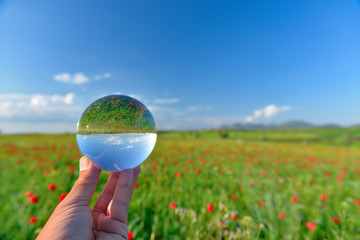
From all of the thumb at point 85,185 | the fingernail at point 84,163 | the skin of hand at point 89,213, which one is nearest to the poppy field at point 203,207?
the skin of hand at point 89,213

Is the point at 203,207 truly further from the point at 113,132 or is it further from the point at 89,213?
the point at 113,132

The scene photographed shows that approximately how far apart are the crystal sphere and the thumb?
10 cm

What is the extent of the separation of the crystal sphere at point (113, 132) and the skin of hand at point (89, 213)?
0.17 m

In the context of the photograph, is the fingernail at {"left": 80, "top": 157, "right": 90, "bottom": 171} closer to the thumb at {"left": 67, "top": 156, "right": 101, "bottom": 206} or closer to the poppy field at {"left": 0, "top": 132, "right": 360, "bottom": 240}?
the thumb at {"left": 67, "top": 156, "right": 101, "bottom": 206}

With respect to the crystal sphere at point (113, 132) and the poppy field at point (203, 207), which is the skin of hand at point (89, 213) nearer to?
the crystal sphere at point (113, 132)

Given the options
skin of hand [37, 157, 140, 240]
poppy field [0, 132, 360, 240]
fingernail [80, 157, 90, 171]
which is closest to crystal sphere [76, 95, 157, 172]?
fingernail [80, 157, 90, 171]

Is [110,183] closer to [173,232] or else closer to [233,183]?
[173,232]

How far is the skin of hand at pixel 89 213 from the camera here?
47.4 inches

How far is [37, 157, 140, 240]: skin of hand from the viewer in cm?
120

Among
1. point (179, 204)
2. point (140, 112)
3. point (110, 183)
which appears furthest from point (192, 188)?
point (140, 112)

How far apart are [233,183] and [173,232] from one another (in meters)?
2.39

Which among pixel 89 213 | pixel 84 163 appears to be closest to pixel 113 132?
pixel 84 163

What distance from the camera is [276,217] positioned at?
2.70 meters

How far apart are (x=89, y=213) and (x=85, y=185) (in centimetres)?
24
